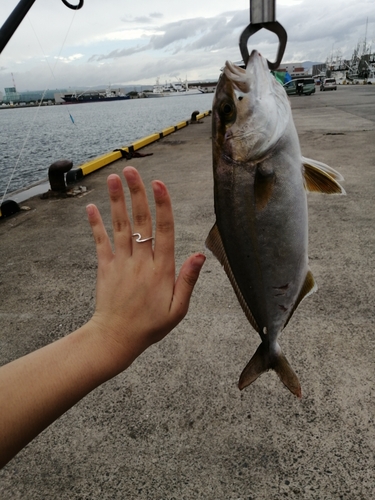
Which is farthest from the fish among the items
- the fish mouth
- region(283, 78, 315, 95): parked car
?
region(283, 78, 315, 95): parked car

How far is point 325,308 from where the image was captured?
339cm

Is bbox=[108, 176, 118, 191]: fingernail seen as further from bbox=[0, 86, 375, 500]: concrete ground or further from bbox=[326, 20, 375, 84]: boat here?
bbox=[326, 20, 375, 84]: boat

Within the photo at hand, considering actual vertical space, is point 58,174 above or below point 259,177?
below

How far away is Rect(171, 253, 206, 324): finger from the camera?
130 cm

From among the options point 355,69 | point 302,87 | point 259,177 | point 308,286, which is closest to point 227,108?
point 259,177

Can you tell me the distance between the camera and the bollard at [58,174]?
7848 mm

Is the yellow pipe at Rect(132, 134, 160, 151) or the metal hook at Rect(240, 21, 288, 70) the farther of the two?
the yellow pipe at Rect(132, 134, 160, 151)

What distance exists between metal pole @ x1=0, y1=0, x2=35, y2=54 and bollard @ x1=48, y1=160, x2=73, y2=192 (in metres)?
3.37

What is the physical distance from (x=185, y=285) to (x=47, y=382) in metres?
0.52

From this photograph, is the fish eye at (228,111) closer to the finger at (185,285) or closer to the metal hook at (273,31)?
the metal hook at (273,31)

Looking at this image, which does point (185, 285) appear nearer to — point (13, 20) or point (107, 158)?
point (13, 20)

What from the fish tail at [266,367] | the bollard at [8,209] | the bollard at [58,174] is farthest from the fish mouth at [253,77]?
the bollard at [58,174]

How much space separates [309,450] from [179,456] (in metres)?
0.73

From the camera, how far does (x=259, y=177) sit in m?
1.49
